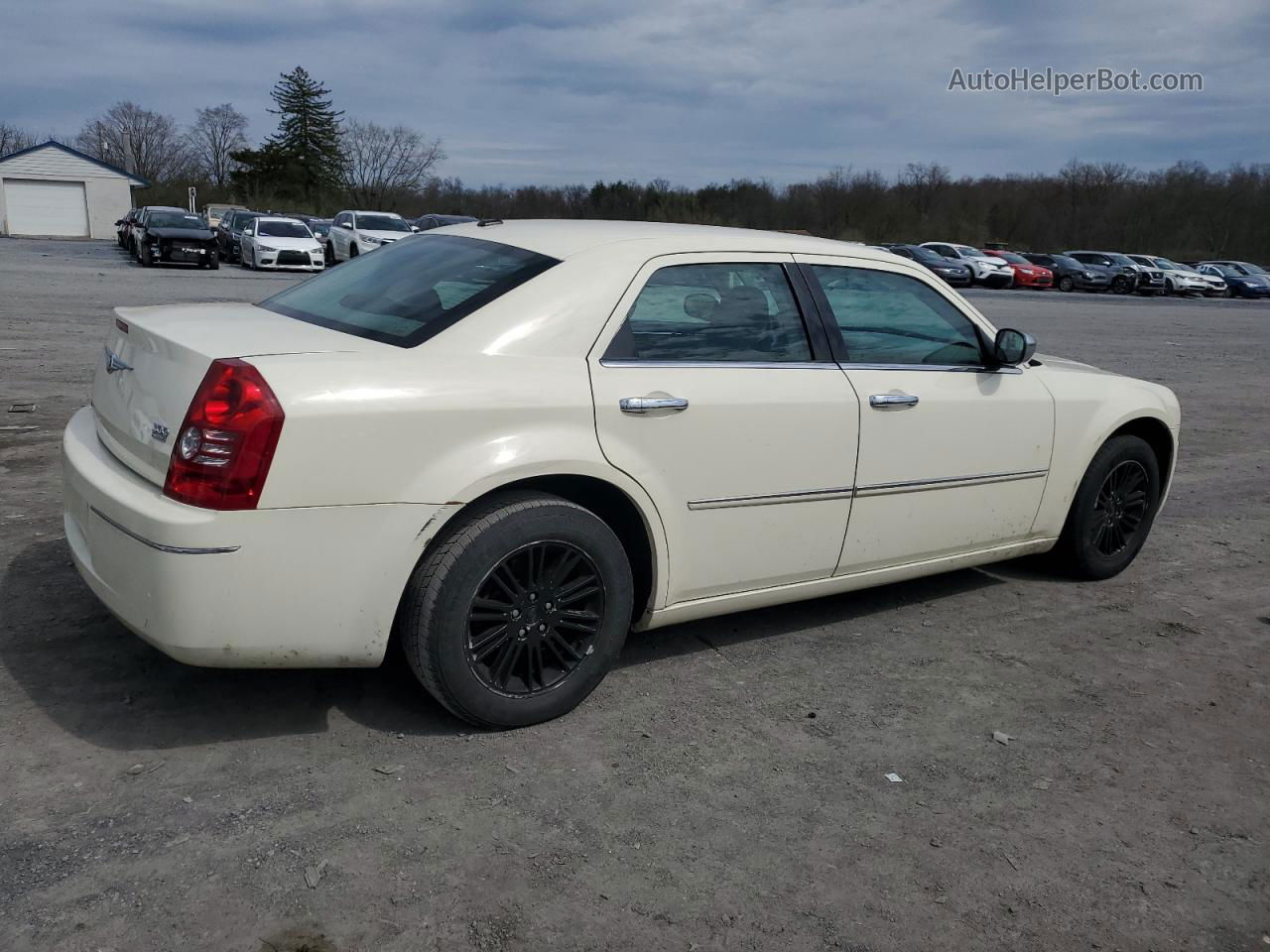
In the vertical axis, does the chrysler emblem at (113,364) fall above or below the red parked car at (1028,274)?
above

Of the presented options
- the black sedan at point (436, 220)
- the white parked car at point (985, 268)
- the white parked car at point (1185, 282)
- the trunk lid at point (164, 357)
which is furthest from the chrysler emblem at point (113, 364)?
the white parked car at point (1185, 282)

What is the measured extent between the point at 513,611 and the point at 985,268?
40.1 m

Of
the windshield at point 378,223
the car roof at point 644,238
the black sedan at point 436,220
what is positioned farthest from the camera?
the black sedan at point 436,220

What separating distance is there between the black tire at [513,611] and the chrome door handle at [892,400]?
1.24 m

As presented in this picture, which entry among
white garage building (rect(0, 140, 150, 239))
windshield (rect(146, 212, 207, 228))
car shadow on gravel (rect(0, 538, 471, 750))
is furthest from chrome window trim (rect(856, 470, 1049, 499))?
white garage building (rect(0, 140, 150, 239))

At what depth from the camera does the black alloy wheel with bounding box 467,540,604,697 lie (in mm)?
3400

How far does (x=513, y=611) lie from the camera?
3445 millimetres

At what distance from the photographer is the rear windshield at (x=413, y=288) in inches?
142

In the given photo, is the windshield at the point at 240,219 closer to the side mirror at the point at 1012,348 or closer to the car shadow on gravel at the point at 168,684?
the car shadow on gravel at the point at 168,684

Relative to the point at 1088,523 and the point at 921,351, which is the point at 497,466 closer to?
the point at 921,351

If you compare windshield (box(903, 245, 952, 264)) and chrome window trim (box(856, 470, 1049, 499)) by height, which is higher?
windshield (box(903, 245, 952, 264))

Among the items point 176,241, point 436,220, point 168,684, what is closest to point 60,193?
point 436,220

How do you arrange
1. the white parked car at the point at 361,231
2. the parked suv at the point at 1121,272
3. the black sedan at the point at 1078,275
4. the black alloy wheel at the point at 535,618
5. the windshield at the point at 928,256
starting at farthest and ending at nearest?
1. the black sedan at the point at 1078,275
2. the parked suv at the point at 1121,272
3. the windshield at the point at 928,256
4. the white parked car at the point at 361,231
5. the black alloy wheel at the point at 535,618

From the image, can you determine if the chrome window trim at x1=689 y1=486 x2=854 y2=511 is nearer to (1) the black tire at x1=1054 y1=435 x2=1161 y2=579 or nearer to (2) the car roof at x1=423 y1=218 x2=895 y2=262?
(2) the car roof at x1=423 y1=218 x2=895 y2=262
